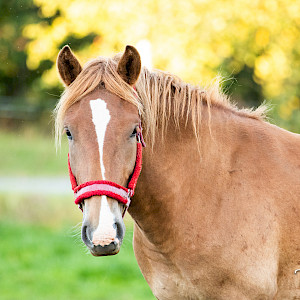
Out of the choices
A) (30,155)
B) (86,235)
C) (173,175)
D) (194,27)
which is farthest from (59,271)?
(30,155)

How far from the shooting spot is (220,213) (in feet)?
10.5

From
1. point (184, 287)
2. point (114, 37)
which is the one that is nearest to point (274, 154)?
point (184, 287)

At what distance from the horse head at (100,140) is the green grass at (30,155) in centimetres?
1062

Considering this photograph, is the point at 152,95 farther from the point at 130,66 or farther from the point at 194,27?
the point at 194,27

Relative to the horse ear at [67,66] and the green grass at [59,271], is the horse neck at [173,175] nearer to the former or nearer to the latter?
the horse ear at [67,66]

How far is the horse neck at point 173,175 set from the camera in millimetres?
3207

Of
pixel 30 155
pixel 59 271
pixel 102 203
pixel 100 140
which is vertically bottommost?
pixel 59 271

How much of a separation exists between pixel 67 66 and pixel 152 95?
0.56m

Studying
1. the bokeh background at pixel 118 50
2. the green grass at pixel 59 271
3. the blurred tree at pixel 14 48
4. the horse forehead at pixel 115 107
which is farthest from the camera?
the blurred tree at pixel 14 48

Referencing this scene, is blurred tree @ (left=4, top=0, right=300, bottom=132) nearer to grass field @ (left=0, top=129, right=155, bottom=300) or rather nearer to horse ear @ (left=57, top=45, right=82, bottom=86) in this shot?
grass field @ (left=0, top=129, right=155, bottom=300)

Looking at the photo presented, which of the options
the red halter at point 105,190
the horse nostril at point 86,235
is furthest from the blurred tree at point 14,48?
the horse nostril at point 86,235

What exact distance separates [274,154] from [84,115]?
132cm

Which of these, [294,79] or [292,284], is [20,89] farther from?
[292,284]

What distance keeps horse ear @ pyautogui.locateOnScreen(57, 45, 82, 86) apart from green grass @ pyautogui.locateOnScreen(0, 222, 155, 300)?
3167 mm
